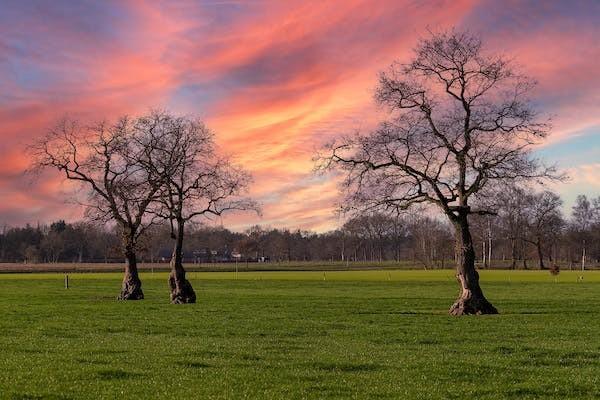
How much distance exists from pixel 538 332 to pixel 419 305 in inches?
755

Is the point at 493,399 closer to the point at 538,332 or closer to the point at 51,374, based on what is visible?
the point at 51,374

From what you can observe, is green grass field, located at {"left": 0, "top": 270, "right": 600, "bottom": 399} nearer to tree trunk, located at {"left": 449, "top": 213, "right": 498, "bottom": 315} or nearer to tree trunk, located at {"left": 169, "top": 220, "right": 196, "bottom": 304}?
tree trunk, located at {"left": 449, "top": 213, "right": 498, "bottom": 315}

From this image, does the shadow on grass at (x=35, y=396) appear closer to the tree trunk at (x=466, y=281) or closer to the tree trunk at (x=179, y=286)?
the tree trunk at (x=466, y=281)

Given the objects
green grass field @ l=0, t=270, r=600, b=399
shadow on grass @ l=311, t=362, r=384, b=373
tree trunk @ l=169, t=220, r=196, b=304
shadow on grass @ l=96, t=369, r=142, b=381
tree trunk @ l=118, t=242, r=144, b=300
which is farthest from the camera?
tree trunk @ l=118, t=242, r=144, b=300

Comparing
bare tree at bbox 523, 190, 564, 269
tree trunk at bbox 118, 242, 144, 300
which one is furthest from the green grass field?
bare tree at bbox 523, 190, 564, 269

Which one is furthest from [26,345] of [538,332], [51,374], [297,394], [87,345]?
[538,332]

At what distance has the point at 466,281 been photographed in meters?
42.0

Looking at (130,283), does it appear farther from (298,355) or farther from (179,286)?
(298,355)

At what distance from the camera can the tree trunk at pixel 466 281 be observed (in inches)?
1624

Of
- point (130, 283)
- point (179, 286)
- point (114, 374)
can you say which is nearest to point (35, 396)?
point (114, 374)

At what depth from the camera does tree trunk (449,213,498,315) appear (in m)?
41.2

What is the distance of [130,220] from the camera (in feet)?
193

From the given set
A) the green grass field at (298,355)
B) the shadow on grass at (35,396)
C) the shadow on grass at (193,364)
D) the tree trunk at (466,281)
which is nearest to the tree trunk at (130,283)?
the green grass field at (298,355)

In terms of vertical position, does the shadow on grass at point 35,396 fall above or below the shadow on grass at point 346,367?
above
